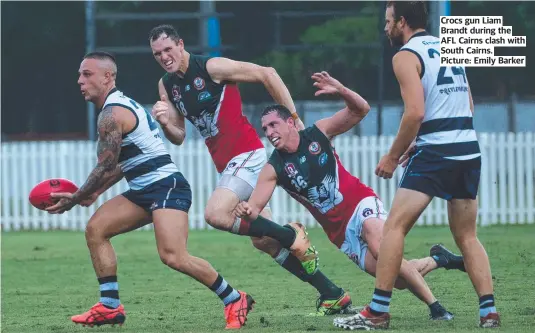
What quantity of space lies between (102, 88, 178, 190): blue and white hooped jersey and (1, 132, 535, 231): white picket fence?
10569 mm

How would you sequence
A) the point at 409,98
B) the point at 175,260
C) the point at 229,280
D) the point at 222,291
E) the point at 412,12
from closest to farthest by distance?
the point at 409,98 → the point at 412,12 → the point at 175,260 → the point at 222,291 → the point at 229,280

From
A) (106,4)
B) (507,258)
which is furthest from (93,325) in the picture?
(106,4)

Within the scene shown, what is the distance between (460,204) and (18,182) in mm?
14178

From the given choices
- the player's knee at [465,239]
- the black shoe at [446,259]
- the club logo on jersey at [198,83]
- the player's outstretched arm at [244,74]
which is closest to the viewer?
the player's knee at [465,239]

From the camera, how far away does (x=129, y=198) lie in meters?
9.66

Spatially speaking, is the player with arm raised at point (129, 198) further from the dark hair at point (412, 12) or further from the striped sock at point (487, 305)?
the dark hair at point (412, 12)

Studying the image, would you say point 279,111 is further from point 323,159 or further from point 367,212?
point 367,212

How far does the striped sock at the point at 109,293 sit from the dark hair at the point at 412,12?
3.03 meters

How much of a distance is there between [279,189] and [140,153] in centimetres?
1068

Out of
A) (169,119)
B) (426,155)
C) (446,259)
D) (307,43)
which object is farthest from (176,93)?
(307,43)

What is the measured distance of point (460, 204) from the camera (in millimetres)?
8625

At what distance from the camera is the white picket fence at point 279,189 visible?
65.5ft

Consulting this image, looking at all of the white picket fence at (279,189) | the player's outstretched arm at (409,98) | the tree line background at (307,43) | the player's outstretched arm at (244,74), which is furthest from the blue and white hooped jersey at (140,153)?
the tree line background at (307,43)

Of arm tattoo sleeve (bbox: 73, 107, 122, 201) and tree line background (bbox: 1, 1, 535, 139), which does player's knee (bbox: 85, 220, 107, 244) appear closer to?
arm tattoo sleeve (bbox: 73, 107, 122, 201)
